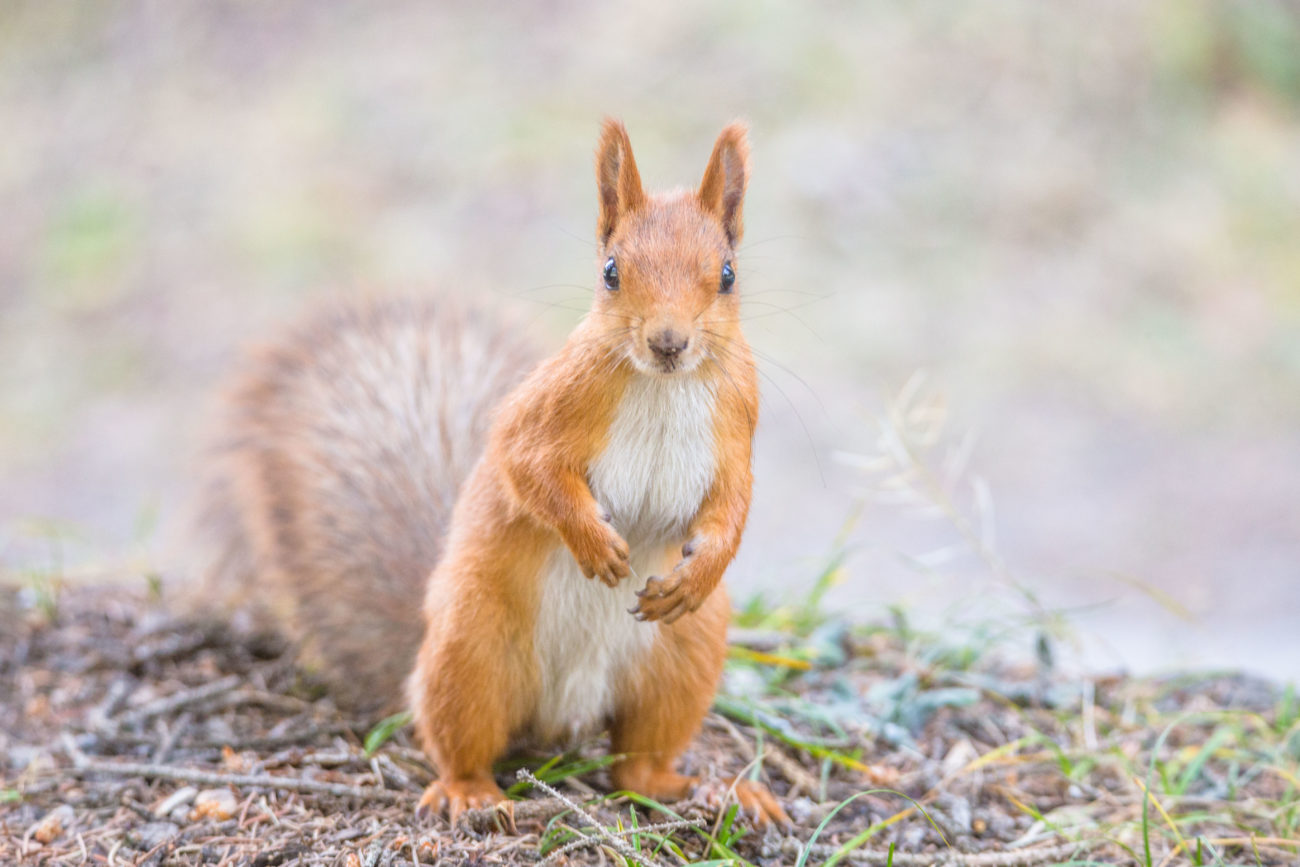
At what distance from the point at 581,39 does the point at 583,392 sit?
5.99 meters

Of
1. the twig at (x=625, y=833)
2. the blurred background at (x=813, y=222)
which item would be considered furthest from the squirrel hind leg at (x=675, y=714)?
the blurred background at (x=813, y=222)

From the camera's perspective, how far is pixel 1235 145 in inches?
283

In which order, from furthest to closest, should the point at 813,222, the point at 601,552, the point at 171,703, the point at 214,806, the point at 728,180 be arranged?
the point at 813,222 < the point at 171,703 < the point at 214,806 < the point at 728,180 < the point at 601,552

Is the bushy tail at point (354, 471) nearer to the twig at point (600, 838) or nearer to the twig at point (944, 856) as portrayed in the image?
the twig at point (600, 838)

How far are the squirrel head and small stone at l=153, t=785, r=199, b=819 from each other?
3.59 ft

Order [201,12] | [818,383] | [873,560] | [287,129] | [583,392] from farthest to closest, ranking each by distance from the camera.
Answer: [201,12] → [287,129] → [818,383] → [873,560] → [583,392]

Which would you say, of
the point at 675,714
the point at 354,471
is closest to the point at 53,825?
the point at 354,471

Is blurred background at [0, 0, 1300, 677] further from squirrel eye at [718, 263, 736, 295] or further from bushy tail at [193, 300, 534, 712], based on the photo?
squirrel eye at [718, 263, 736, 295]

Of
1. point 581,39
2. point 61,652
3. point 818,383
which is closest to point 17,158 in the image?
point 581,39

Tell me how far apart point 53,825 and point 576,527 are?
1.06 metres

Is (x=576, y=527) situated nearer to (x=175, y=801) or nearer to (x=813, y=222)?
(x=175, y=801)

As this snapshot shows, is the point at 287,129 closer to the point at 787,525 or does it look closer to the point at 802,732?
the point at 787,525

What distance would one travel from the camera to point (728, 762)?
2338 millimetres

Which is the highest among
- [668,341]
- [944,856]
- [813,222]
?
[813,222]
